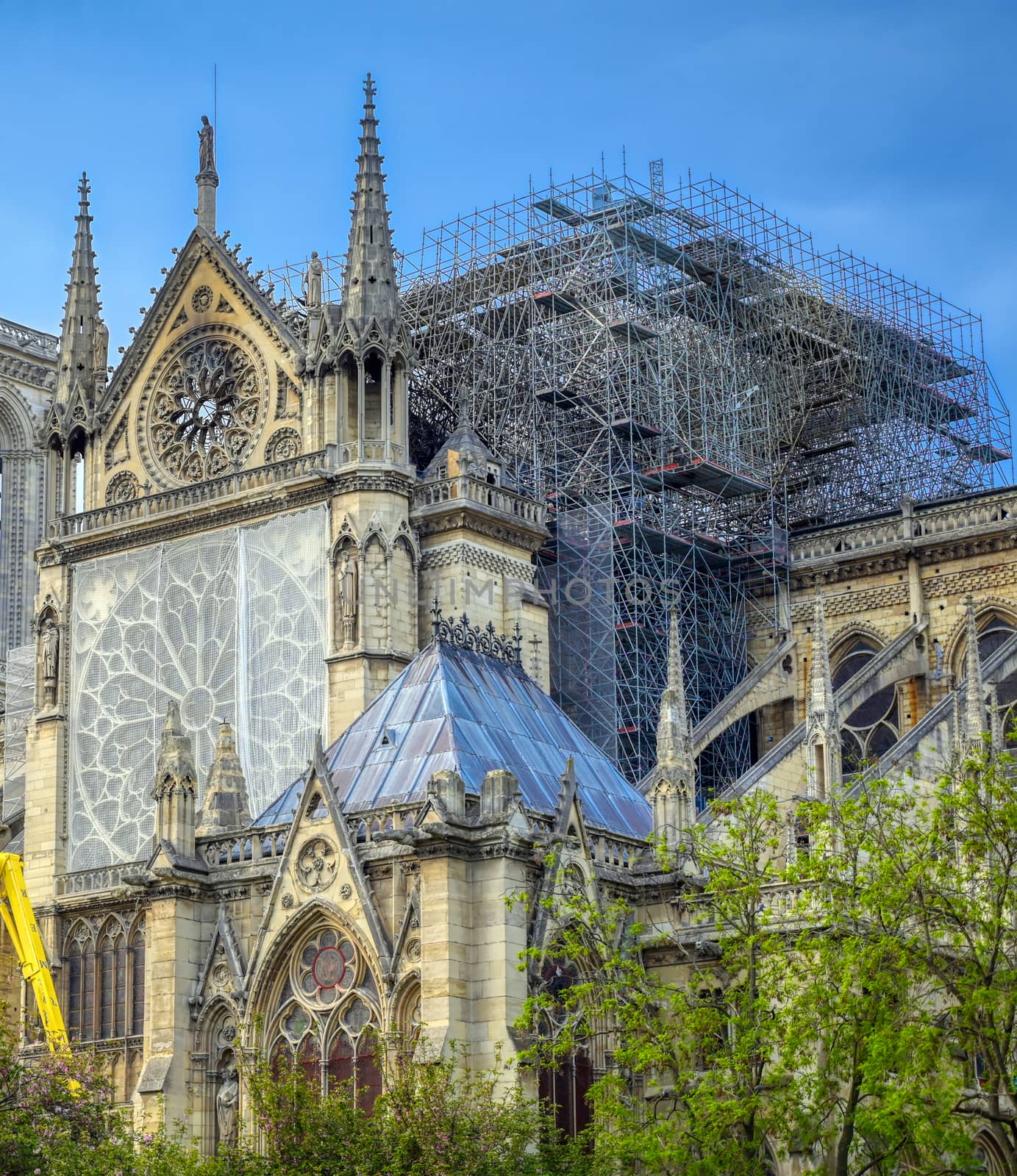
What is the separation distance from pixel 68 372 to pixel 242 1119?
31.2 m

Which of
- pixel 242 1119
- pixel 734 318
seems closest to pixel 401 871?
pixel 242 1119

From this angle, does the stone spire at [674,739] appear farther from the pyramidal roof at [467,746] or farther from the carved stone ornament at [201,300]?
the carved stone ornament at [201,300]

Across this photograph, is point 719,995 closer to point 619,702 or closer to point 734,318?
point 619,702

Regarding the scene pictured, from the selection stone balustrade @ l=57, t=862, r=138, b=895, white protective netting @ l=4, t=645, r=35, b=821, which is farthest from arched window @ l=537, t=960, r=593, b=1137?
white protective netting @ l=4, t=645, r=35, b=821

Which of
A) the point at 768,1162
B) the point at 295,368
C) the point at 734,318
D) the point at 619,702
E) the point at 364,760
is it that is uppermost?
the point at 734,318

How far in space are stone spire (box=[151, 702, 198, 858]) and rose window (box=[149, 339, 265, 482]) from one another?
21.1 m

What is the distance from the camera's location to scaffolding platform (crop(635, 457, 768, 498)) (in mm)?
62375

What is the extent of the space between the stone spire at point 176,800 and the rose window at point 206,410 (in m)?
21.1

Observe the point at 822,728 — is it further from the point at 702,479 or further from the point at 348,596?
the point at 702,479

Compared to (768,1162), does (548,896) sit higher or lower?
higher

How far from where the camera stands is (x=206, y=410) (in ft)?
197

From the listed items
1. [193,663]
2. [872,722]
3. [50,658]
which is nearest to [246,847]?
[193,663]

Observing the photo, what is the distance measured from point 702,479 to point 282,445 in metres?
11.9

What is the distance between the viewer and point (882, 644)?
61844mm
